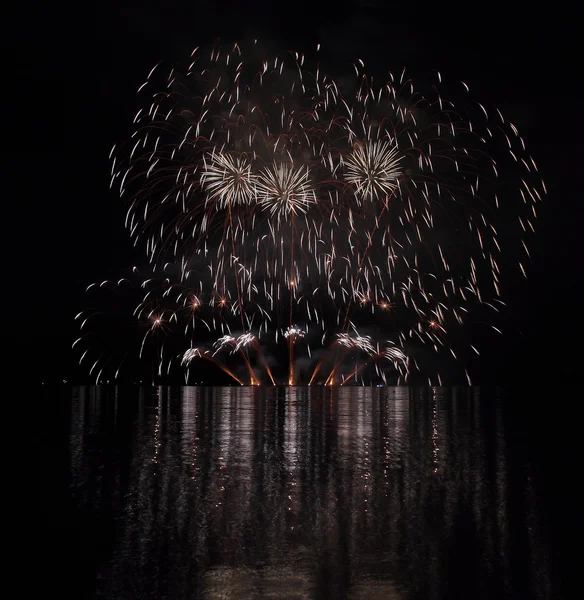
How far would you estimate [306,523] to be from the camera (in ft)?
27.4

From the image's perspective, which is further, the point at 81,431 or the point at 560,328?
the point at 560,328

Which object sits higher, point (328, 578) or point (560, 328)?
point (560, 328)

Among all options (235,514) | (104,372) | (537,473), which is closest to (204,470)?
(235,514)

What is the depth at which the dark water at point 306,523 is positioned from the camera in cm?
598

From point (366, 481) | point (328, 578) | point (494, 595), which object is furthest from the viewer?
point (366, 481)

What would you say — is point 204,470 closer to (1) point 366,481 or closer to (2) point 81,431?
(1) point 366,481

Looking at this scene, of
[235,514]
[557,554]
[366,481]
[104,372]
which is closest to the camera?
[557,554]

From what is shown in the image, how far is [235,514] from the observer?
8883mm

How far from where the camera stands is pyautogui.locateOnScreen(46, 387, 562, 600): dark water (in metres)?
5.98

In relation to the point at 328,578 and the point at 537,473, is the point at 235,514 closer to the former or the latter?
the point at 328,578

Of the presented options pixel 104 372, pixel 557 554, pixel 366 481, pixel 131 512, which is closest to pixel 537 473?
pixel 366 481

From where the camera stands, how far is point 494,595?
5.64 m

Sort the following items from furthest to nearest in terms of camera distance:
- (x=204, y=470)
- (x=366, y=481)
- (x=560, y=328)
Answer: (x=560, y=328), (x=204, y=470), (x=366, y=481)

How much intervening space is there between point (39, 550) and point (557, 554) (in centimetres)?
528
